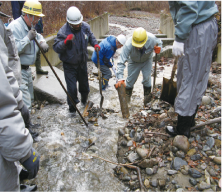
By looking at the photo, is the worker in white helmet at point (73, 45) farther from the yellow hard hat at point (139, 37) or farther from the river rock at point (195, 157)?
the river rock at point (195, 157)

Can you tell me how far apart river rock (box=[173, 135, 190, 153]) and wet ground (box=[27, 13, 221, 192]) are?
0.09 ft

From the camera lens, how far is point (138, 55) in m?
4.06

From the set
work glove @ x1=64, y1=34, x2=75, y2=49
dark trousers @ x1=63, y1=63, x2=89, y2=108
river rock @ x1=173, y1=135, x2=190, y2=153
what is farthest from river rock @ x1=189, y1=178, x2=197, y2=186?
work glove @ x1=64, y1=34, x2=75, y2=49

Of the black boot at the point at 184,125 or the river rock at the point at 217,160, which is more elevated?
the black boot at the point at 184,125

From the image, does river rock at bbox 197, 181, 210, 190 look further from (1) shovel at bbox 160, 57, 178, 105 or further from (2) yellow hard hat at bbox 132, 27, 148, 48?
(2) yellow hard hat at bbox 132, 27, 148, 48

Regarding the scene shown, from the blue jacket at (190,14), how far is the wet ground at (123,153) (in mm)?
1481

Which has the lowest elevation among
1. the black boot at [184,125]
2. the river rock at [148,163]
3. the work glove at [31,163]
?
the river rock at [148,163]

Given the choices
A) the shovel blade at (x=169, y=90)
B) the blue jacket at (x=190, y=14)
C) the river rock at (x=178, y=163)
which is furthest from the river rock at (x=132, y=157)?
the blue jacket at (x=190, y=14)

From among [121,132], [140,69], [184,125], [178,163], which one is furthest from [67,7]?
[178,163]

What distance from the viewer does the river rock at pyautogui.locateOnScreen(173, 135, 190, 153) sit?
2559 millimetres

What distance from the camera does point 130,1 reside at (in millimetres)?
27734

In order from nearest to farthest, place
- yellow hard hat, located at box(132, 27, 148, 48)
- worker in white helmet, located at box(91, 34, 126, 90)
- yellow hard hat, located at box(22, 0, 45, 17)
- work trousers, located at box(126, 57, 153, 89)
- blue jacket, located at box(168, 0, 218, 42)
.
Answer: blue jacket, located at box(168, 0, 218, 42)
yellow hard hat, located at box(22, 0, 45, 17)
yellow hard hat, located at box(132, 27, 148, 48)
work trousers, located at box(126, 57, 153, 89)
worker in white helmet, located at box(91, 34, 126, 90)

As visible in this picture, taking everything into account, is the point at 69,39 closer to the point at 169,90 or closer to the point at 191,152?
the point at 169,90

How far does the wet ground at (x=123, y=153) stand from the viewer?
2.32 meters
